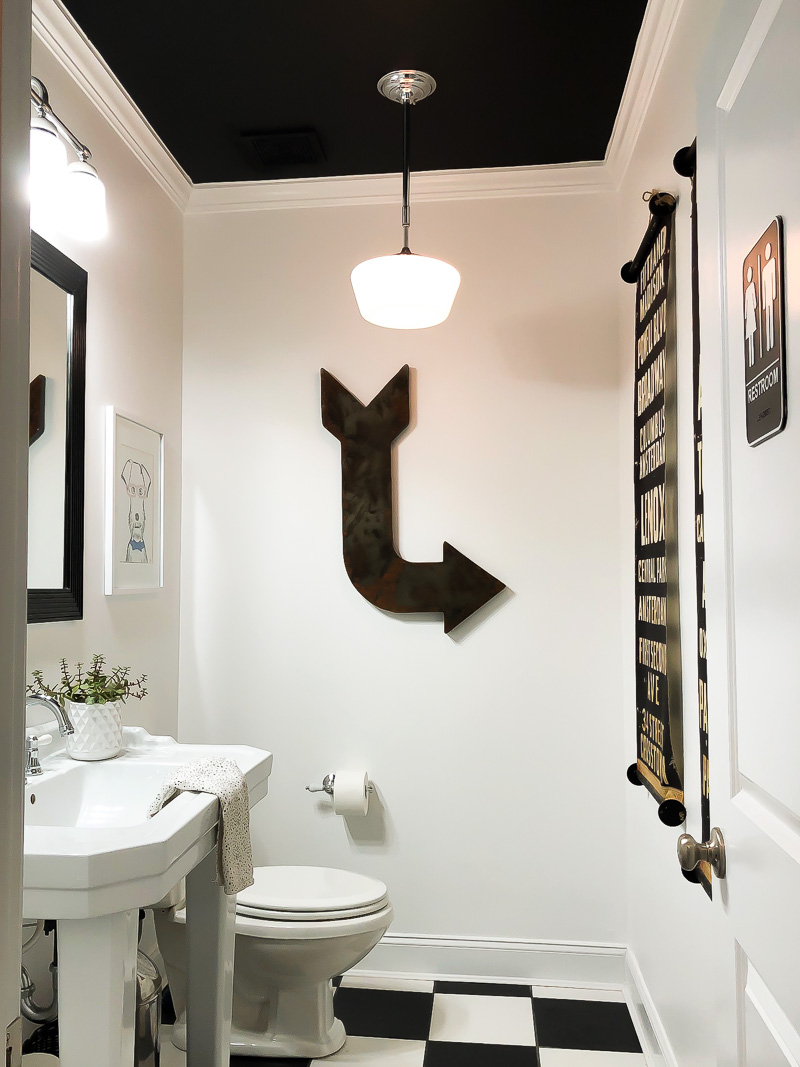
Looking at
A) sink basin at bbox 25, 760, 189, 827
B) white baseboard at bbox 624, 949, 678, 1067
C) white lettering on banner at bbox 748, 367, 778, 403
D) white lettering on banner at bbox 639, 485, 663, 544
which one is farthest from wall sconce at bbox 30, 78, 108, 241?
white baseboard at bbox 624, 949, 678, 1067

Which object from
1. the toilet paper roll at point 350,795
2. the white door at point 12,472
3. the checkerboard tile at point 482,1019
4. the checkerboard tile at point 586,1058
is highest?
the white door at point 12,472

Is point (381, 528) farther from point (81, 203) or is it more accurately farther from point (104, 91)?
point (104, 91)

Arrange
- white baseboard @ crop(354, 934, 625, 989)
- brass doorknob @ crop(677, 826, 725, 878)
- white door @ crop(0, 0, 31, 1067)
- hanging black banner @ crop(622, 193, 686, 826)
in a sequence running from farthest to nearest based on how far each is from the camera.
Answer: white baseboard @ crop(354, 934, 625, 989) → hanging black banner @ crop(622, 193, 686, 826) → brass doorknob @ crop(677, 826, 725, 878) → white door @ crop(0, 0, 31, 1067)

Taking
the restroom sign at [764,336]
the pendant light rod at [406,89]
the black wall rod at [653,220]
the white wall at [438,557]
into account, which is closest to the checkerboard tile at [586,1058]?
the white wall at [438,557]

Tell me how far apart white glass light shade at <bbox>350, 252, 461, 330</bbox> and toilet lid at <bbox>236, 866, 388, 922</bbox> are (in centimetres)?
156

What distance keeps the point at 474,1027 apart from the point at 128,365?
2.16m

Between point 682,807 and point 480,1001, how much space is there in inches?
48.7

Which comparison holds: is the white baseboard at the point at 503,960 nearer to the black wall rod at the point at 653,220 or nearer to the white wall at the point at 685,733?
the white wall at the point at 685,733

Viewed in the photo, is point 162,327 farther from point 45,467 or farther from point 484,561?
point 484,561

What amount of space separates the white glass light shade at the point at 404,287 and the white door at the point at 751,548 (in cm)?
109

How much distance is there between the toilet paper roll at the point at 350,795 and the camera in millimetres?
2682

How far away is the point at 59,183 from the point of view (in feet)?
6.21

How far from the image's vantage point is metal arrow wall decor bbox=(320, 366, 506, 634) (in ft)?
9.05

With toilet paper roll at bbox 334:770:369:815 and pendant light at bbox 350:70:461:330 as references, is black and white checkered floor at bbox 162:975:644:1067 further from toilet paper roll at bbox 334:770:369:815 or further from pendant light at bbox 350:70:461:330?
pendant light at bbox 350:70:461:330
